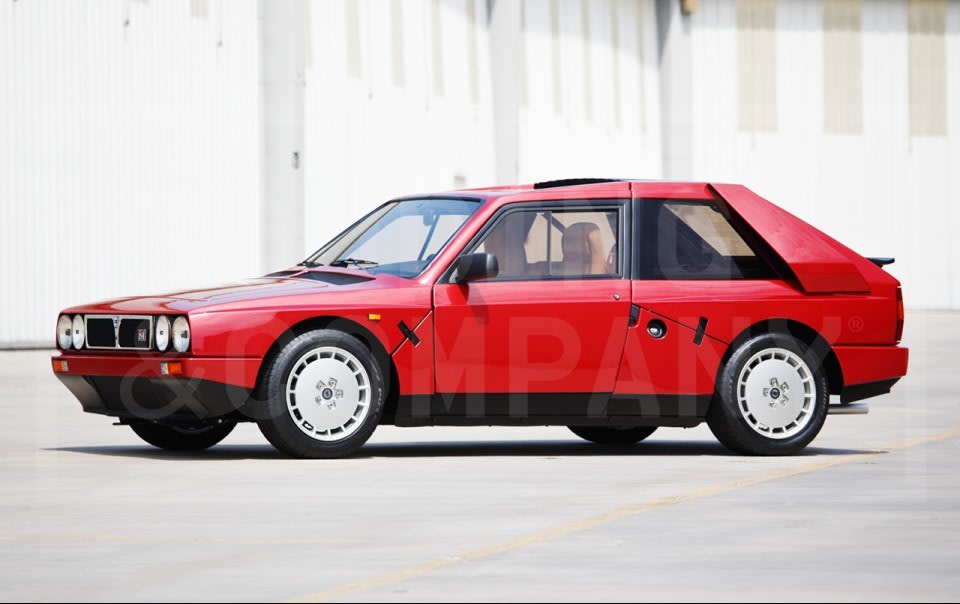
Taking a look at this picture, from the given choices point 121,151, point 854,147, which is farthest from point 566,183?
point 854,147

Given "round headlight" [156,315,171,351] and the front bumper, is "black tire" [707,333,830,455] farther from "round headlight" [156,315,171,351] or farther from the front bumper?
"round headlight" [156,315,171,351]

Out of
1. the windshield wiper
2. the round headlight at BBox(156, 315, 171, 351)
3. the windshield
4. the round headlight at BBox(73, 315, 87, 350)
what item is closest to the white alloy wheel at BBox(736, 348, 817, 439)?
the windshield

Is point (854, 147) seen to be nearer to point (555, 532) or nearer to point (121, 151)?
point (121, 151)

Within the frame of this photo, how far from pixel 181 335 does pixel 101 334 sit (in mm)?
679

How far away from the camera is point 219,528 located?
7566 mm

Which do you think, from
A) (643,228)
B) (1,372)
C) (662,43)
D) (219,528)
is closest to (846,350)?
(643,228)

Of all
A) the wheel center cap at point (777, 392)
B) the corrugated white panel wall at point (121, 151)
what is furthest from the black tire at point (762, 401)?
the corrugated white panel wall at point (121, 151)

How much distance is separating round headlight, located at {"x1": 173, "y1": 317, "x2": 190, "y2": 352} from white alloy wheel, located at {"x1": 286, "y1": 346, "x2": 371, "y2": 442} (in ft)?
1.92

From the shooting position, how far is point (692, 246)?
11094 millimetres

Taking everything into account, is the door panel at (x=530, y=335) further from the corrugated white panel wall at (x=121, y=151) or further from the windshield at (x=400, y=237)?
the corrugated white panel wall at (x=121, y=151)

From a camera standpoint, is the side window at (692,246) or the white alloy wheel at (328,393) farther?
the side window at (692,246)

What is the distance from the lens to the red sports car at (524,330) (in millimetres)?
10242

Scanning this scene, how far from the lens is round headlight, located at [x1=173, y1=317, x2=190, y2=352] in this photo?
397 inches

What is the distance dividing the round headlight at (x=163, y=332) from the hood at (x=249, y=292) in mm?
50
